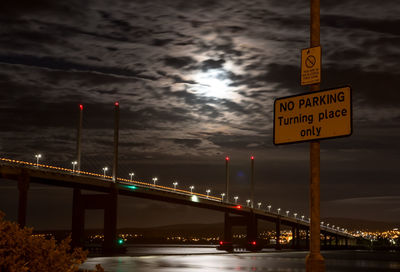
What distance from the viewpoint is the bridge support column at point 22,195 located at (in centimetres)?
7919

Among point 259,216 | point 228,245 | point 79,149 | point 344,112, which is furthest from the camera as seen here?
point 259,216

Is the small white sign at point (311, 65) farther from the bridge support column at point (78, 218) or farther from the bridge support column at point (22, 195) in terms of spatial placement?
the bridge support column at point (78, 218)

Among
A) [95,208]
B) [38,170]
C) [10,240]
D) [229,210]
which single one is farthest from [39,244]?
[229,210]

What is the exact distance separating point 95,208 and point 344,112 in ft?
297

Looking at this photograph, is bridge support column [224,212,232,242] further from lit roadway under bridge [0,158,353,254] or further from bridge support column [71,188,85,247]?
bridge support column [71,188,85,247]

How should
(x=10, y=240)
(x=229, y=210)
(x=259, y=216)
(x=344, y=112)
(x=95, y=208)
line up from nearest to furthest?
(x=10, y=240)
(x=344, y=112)
(x=95, y=208)
(x=229, y=210)
(x=259, y=216)

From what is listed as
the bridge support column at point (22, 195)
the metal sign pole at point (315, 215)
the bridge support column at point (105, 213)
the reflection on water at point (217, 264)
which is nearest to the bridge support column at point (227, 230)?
the bridge support column at point (105, 213)

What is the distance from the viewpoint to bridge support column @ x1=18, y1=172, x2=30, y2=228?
3118 inches

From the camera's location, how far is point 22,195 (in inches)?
3140

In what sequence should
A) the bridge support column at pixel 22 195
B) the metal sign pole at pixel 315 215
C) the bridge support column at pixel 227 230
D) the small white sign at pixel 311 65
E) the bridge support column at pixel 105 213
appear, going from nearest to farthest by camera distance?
the metal sign pole at pixel 315 215 < the small white sign at pixel 311 65 < the bridge support column at pixel 22 195 < the bridge support column at pixel 105 213 < the bridge support column at pixel 227 230

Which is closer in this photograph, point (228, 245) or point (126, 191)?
point (126, 191)

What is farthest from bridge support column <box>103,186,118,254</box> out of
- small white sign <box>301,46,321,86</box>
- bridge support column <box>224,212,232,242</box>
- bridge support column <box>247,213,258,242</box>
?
small white sign <box>301,46,321,86</box>

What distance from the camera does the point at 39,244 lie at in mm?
6430

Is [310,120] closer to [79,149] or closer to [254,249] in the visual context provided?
[79,149]
